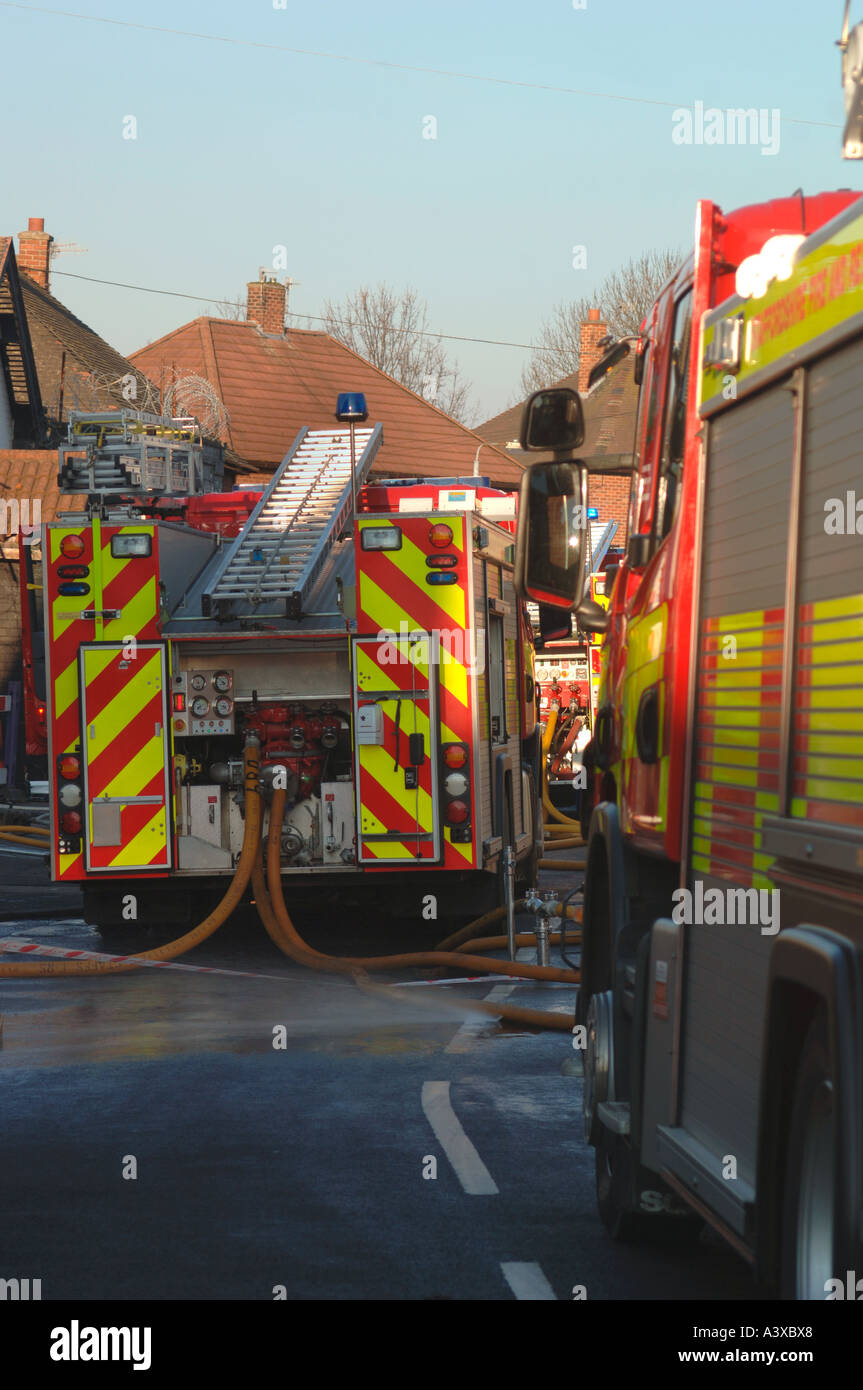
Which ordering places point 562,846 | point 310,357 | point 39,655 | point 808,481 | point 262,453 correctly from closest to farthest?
point 808,481
point 562,846
point 39,655
point 262,453
point 310,357

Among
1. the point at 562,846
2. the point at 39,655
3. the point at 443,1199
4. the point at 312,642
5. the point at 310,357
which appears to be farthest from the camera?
the point at 310,357

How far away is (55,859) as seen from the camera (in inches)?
483

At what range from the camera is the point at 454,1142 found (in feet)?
22.9

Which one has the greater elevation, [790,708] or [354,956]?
[790,708]

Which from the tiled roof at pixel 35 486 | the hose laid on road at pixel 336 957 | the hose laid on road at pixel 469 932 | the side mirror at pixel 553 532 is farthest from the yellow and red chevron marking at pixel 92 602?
the tiled roof at pixel 35 486

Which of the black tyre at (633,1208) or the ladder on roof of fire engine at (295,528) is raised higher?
the ladder on roof of fire engine at (295,528)

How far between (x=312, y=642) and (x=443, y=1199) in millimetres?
6438

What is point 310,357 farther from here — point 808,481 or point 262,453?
point 808,481

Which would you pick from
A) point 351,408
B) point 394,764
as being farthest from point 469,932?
point 351,408

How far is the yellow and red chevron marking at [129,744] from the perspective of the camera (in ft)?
40.1

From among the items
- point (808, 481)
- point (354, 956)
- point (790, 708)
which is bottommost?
point (354, 956)

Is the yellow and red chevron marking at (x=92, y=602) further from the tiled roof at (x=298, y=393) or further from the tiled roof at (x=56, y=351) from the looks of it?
the tiled roof at (x=298, y=393)

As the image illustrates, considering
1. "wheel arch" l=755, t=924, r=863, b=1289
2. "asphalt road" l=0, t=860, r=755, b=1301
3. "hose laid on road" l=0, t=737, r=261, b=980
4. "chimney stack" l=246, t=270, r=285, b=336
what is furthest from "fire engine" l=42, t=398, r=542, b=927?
"chimney stack" l=246, t=270, r=285, b=336

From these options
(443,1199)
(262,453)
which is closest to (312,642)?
(443,1199)
